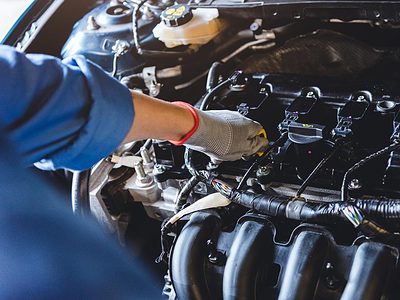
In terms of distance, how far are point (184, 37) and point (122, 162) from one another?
1.16ft

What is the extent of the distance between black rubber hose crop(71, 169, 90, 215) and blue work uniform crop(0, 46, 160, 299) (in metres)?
0.32

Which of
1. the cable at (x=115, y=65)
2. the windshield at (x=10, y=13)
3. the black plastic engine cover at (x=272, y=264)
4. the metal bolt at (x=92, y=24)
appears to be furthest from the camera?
the windshield at (x=10, y=13)

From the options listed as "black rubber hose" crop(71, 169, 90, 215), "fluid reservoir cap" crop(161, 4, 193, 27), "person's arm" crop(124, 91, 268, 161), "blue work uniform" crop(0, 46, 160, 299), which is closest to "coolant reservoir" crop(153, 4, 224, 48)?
"fluid reservoir cap" crop(161, 4, 193, 27)

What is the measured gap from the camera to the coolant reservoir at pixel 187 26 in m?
1.49

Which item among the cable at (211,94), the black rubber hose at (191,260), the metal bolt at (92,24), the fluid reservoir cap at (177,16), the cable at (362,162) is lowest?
the black rubber hose at (191,260)

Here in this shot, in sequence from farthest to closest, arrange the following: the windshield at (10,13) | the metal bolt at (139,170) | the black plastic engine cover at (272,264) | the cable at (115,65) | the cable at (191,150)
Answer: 1. the windshield at (10,13)
2. the cable at (115,65)
3. the metal bolt at (139,170)
4. the cable at (191,150)
5. the black plastic engine cover at (272,264)

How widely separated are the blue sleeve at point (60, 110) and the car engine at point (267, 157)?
34 cm

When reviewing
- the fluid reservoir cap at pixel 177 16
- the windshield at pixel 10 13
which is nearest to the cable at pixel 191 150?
the fluid reservoir cap at pixel 177 16

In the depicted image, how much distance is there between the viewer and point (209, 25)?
149 centimetres

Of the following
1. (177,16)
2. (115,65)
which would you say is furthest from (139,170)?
(177,16)

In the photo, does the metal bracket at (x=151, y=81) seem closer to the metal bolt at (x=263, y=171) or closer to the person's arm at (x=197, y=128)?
the person's arm at (x=197, y=128)

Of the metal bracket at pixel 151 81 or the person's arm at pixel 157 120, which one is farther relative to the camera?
the metal bracket at pixel 151 81

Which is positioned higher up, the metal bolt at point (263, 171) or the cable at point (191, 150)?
the cable at point (191, 150)

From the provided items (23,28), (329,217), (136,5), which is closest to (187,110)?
(329,217)
